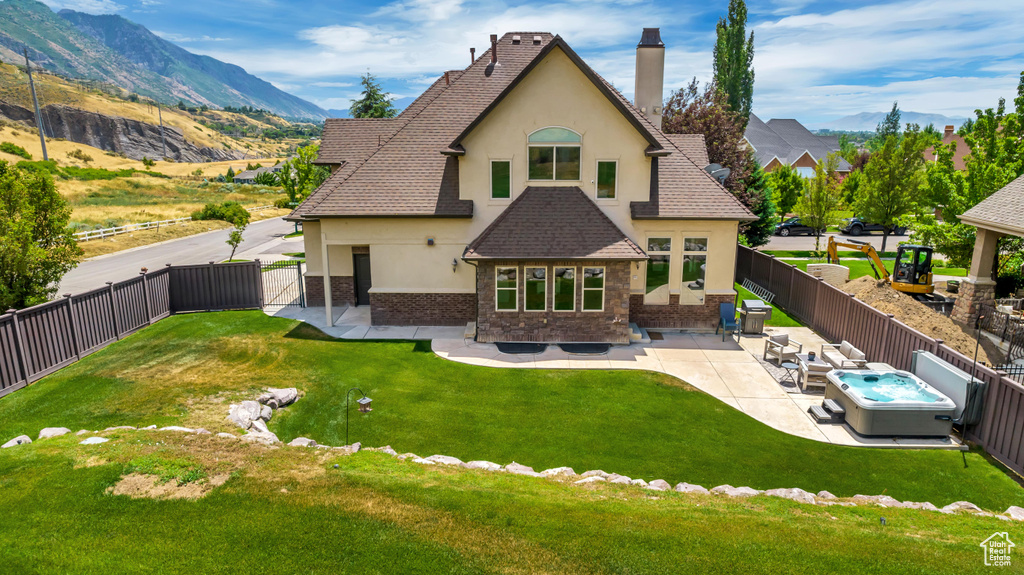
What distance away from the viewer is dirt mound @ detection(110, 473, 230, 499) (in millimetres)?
7230

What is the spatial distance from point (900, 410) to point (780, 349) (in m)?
4.04

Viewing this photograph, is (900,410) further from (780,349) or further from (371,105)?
(371,105)

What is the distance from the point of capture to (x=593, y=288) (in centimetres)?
1641

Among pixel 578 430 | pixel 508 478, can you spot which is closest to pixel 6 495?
pixel 508 478

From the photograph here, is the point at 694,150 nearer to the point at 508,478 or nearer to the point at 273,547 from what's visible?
the point at 508,478

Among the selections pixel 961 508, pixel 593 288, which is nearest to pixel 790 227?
pixel 593 288

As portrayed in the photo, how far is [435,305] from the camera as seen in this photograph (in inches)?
715

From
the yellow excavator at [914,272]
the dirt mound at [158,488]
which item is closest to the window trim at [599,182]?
the dirt mound at [158,488]

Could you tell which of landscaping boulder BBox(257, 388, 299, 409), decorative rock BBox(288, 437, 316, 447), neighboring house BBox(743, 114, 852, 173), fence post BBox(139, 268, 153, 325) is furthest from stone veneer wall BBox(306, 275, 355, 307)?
neighboring house BBox(743, 114, 852, 173)

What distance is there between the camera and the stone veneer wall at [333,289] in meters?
20.5

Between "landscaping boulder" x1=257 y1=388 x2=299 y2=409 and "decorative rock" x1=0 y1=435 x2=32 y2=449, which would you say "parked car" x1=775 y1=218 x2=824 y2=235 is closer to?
"landscaping boulder" x1=257 y1=388 x2=299 y2=409

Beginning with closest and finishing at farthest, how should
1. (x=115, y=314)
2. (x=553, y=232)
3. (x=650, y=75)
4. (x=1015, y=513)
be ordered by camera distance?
(x=1015, y=513), (x=115, y=314), (x=553, y=232), (x=650, y=75)

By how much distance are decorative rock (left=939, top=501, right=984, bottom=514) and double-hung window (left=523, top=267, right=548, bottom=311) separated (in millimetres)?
10429

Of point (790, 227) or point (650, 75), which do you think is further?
point (790, 227)
